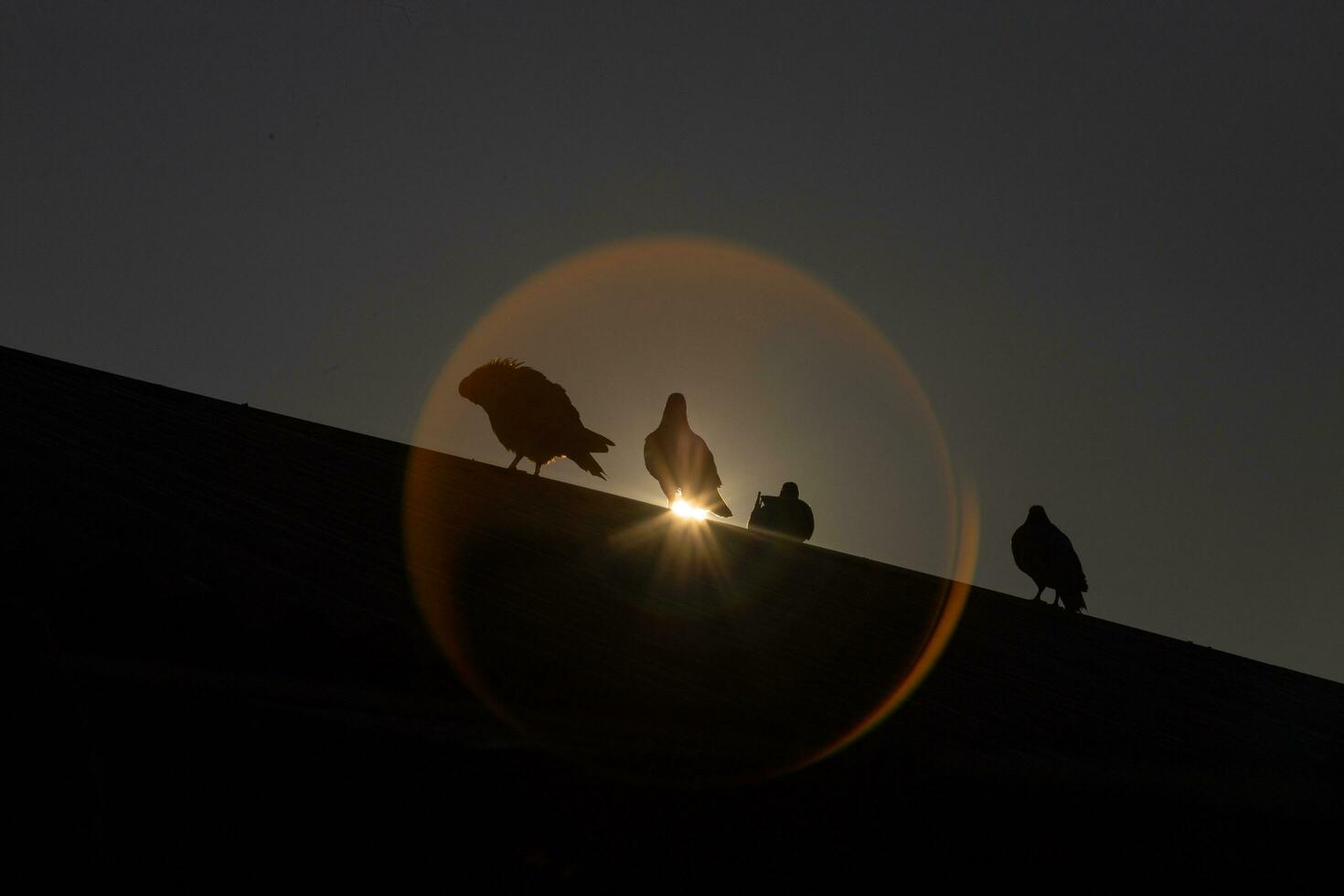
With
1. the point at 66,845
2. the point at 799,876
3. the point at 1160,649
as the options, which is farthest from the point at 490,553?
the point at 1160,649

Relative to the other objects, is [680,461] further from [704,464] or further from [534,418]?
[534,418]

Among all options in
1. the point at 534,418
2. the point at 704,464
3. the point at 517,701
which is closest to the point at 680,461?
the point at 704,464

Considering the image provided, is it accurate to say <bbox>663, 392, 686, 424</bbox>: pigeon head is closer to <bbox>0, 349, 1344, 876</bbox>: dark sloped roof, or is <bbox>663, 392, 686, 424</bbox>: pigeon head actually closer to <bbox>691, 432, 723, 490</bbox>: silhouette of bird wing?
<bbox>691, 432, 723, 490</bbox>: silhouette of bird wing

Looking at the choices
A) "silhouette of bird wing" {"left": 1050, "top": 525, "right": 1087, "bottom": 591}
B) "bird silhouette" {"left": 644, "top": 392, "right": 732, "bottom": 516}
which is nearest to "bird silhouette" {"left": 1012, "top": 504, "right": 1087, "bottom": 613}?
"silhouette of bird wing" {"left": 1050, "top": 525, "right": 1087, "bottom": 591}

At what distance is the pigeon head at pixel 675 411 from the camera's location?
1390 cm

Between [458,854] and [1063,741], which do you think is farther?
[1063,741]

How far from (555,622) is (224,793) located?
215 cm

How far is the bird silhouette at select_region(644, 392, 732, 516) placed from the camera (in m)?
13.6

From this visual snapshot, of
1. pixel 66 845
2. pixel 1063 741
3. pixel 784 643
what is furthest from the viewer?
pixel 784 643

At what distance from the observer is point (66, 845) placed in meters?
1.52

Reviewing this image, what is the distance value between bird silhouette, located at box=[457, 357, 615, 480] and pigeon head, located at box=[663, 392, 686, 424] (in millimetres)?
999

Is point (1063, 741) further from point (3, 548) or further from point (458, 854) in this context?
point (3, 548)

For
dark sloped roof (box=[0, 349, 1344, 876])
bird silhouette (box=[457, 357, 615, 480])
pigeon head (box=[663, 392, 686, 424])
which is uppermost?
pigeon head (box=[663, 392, 686, 424])

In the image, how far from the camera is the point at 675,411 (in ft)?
45.8
